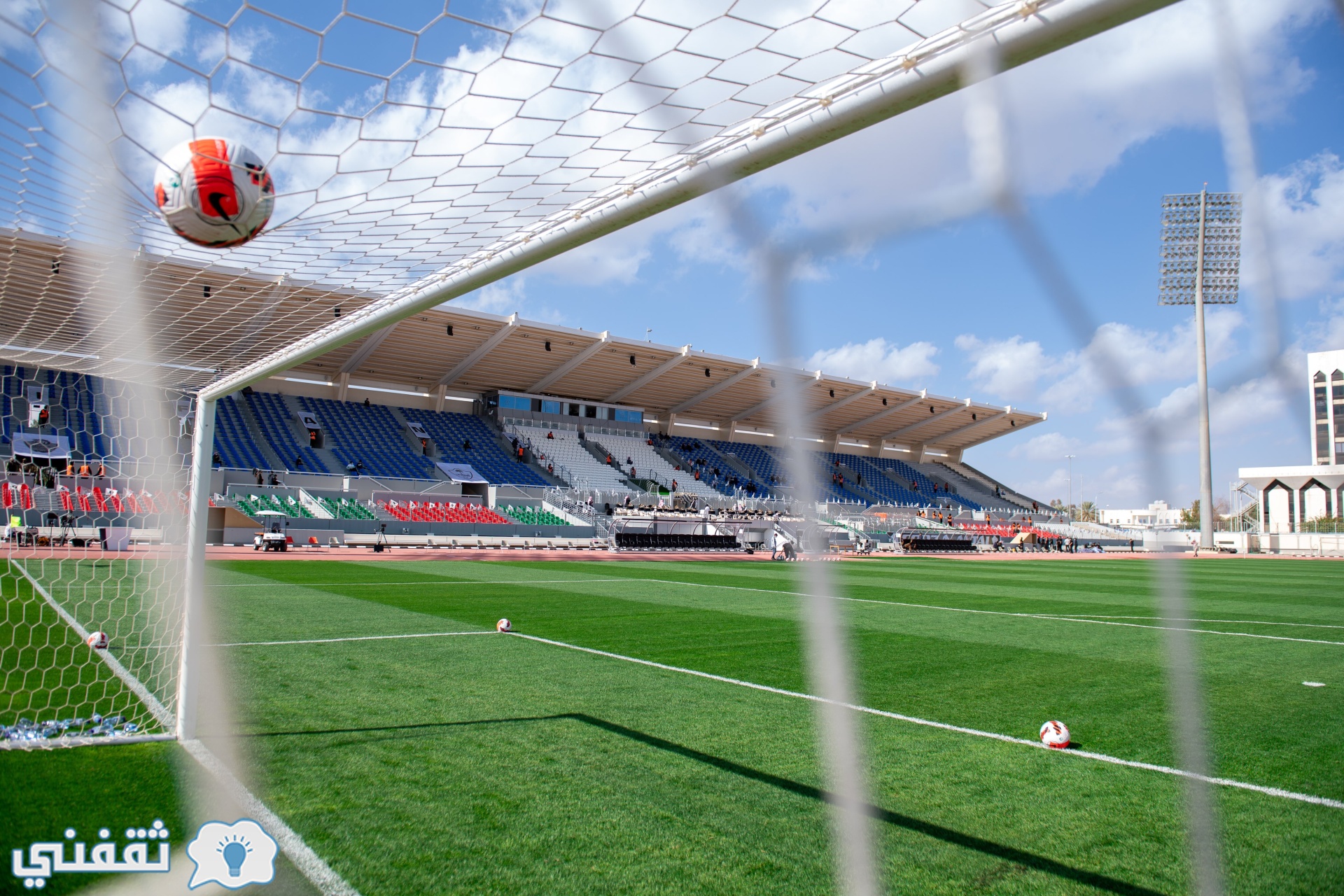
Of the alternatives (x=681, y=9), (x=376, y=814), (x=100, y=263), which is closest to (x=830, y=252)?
(x=681, y=9)

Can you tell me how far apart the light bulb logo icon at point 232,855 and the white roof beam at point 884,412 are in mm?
46693

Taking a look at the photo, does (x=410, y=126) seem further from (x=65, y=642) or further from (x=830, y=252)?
(x=65, y=642)

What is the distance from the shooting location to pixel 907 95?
2.07 meters

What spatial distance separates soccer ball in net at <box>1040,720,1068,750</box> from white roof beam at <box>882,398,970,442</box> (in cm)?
4733

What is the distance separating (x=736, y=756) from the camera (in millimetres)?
3973

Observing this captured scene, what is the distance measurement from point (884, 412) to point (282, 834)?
48.7 metres

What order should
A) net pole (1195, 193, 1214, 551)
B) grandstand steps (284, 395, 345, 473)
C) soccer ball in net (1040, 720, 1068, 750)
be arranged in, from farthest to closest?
grandstand steps (284, 395, 345, 473) → soccer ball in net (1040, 720, 1068, 750) → net pole (1195, 193, 1214, 551)

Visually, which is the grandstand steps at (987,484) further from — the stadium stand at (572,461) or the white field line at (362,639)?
the white field line at (362,639)

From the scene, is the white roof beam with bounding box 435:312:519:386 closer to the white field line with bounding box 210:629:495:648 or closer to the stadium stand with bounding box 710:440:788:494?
the stadium stand with bounding box 710:440:788:494

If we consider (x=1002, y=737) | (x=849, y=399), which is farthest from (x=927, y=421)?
(x=1002, y=737)

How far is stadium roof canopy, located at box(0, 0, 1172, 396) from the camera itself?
8.12 feet

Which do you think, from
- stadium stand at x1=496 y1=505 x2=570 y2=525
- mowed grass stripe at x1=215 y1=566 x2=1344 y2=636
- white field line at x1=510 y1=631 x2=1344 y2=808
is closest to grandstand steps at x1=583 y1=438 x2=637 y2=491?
stadium stand at x1=496 y1=505 x2=570 y2=525

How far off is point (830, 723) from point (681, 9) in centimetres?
254

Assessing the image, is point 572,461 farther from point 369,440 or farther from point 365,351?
point 365,351
